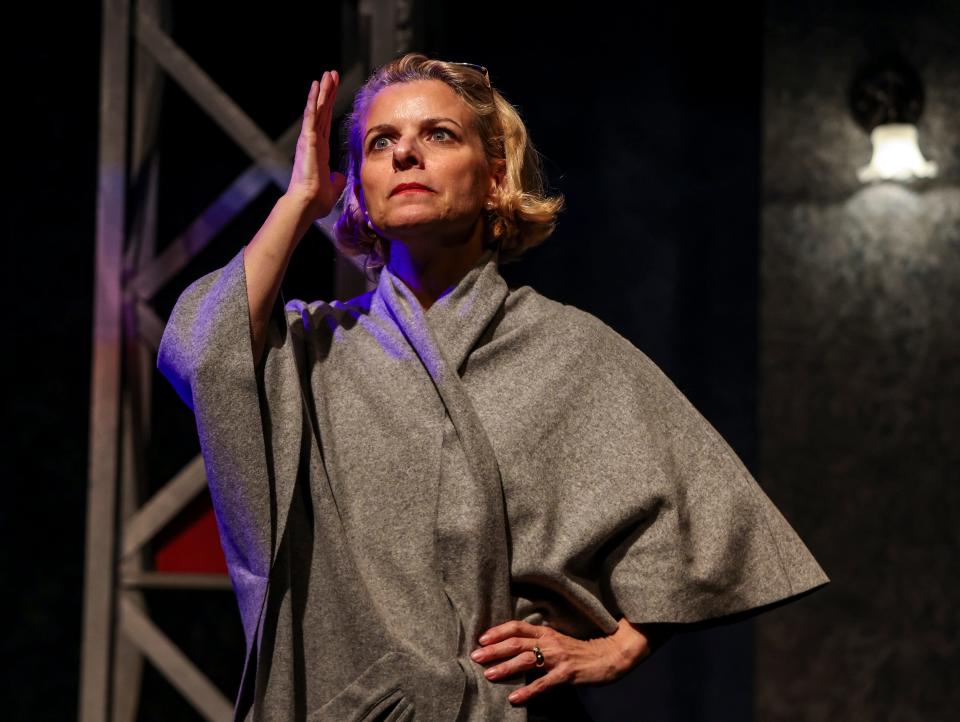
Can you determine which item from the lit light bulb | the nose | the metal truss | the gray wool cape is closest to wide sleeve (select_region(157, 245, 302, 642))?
the gray wool cape

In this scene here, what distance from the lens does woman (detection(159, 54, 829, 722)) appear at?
1256 millimetres

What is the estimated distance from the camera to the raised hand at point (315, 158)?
1.32 meters

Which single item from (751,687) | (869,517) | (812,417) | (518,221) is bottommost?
(751,687)

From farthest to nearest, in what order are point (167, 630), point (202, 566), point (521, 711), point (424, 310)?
point (167, 630), point (202, 566), point (424, 310), point (521, 711)

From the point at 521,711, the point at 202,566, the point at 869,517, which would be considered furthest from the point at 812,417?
the point at 521,711

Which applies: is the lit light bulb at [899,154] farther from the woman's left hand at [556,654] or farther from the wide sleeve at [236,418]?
the wide sleeve at [236,418]

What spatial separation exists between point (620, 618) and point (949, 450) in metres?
1.72

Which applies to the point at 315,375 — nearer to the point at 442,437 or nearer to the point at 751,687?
the point at 442,437

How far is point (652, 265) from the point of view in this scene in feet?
9.46

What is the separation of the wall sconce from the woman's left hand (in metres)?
1.87

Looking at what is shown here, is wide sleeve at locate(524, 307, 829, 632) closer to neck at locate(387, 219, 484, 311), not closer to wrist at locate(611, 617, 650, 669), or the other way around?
wrist at locate(611, 617, 650, 669)

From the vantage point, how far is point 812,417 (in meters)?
2.83

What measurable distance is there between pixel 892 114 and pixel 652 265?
68 cm

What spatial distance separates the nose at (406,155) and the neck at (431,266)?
11cm
